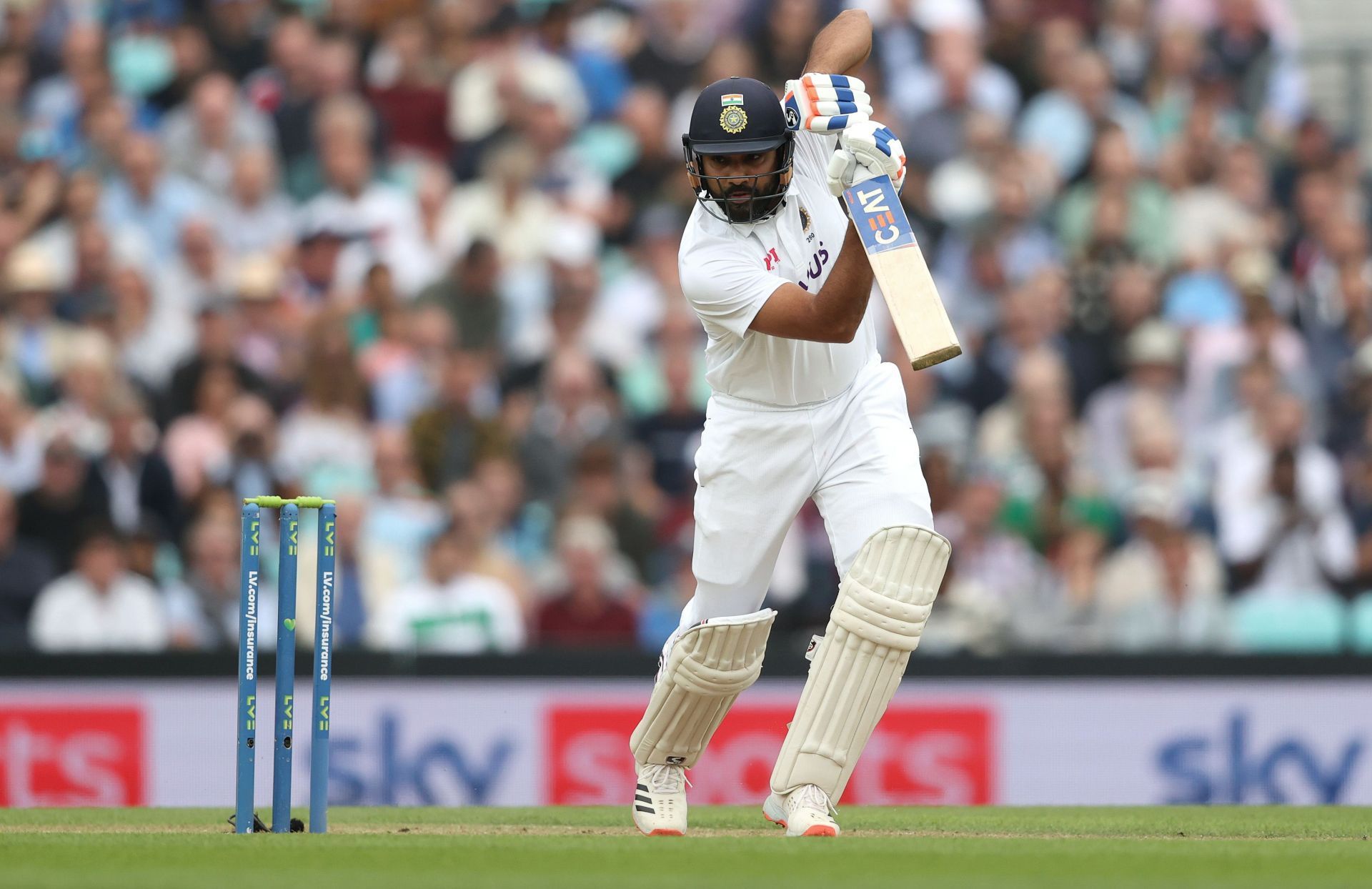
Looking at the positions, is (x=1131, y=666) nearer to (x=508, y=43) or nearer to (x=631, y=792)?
(x=631, y=792)

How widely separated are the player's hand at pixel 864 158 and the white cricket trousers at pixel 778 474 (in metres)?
0.71

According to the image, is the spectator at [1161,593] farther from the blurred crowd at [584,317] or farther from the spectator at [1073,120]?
the spectator at [1073,120]

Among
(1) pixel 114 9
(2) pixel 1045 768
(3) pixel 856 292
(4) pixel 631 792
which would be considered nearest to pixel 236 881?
(3) pixel 856 292

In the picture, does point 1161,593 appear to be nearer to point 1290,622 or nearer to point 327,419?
point 1290,622

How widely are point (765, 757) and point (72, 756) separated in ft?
9.51

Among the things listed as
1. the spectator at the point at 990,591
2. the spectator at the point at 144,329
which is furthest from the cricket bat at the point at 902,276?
the spectator at the point at 144,329

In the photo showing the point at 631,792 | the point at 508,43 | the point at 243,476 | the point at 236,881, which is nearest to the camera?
the point at 236,881

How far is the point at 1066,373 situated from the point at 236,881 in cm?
703

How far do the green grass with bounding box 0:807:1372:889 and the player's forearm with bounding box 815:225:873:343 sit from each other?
4.61ft

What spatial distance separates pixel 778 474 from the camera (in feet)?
20.2

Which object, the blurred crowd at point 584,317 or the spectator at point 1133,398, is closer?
the blurred crowd at point 584,317

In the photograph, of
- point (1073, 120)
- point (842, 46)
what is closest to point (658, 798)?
point (842, 46)

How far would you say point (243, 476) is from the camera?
A: 996cm

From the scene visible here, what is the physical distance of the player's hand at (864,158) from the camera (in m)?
5.71
